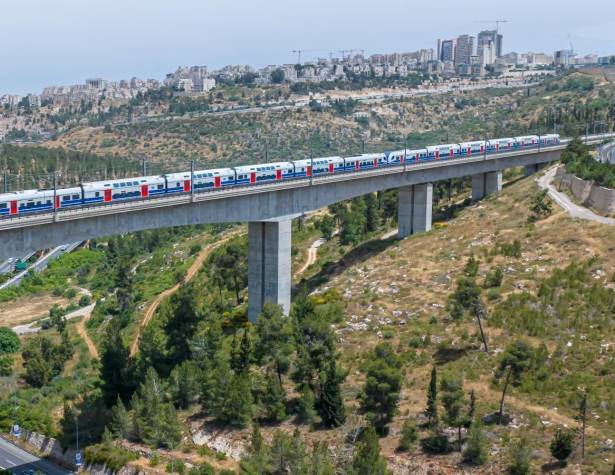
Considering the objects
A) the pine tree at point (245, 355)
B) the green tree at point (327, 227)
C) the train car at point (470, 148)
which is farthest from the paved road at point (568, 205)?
the pine tree at point (245, 355)

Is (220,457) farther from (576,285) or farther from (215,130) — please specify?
(215,130)

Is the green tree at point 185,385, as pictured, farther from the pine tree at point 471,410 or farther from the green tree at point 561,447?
the green tree at point 561,447

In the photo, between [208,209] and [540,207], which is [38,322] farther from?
[540,207]

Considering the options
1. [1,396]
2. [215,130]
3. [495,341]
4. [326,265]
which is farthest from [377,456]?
[215,130]

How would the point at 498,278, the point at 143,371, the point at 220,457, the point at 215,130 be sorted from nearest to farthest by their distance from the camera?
1. the point at 220,457
2. the point at 143,371
3. the point at 498,278
4. the point at 215,130

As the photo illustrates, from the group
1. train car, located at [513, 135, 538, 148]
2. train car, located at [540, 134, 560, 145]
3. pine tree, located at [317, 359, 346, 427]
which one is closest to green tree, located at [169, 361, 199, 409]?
pine tree, located at [317, 359, 346, 427]

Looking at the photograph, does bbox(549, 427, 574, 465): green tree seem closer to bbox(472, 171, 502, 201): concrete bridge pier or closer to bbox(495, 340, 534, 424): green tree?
bbox(495, 340, 534, 424): green tree
